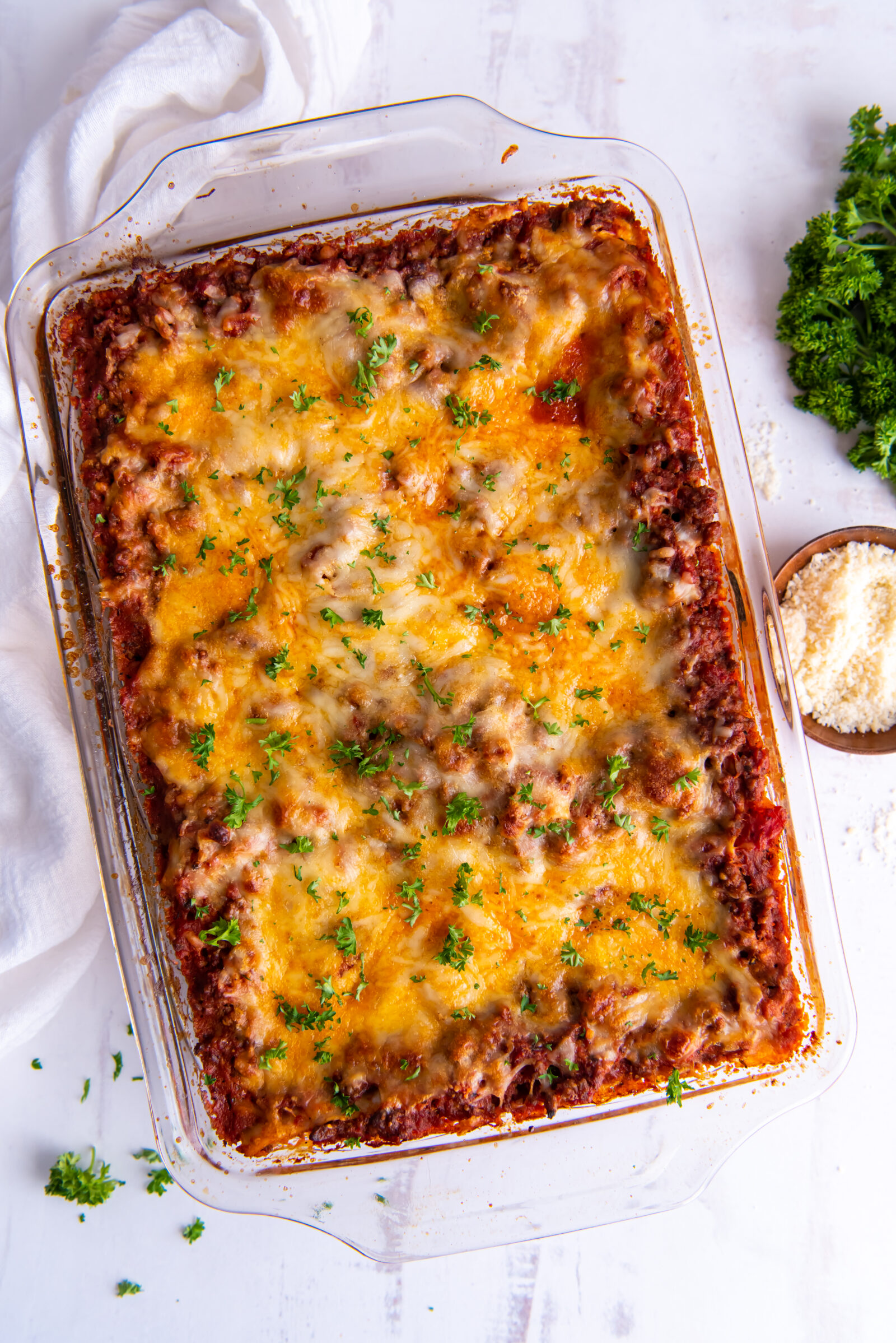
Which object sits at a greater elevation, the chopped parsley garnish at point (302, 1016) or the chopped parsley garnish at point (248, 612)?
the chopped parsley garnish at point (248, 612)

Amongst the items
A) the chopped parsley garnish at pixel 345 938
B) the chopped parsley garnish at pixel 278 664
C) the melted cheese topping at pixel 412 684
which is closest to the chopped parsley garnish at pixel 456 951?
the melted cheese topping at pixel 412 684

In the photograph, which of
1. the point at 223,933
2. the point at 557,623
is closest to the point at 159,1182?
the point at 223,933

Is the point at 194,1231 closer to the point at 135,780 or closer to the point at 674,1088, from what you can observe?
the point at 135,780

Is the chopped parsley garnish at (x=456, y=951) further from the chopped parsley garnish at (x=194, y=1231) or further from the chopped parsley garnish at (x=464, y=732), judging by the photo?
the chopped parsley garnish at (x=194, y=1231)

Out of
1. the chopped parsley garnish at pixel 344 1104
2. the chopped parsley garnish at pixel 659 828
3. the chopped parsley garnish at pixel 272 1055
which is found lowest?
the chopped parsley garnish at pixel 344 1104

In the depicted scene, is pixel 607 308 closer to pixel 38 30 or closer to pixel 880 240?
pixel 880 240

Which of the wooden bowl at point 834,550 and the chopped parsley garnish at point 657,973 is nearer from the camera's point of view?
the chopped parsley garnish at point 657,973

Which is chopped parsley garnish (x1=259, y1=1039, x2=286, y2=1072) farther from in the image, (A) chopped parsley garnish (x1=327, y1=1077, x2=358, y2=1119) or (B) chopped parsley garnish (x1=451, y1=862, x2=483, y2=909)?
(B) chopped parsley garnish (x1=451, y1=862, x2=483, y2=909)
